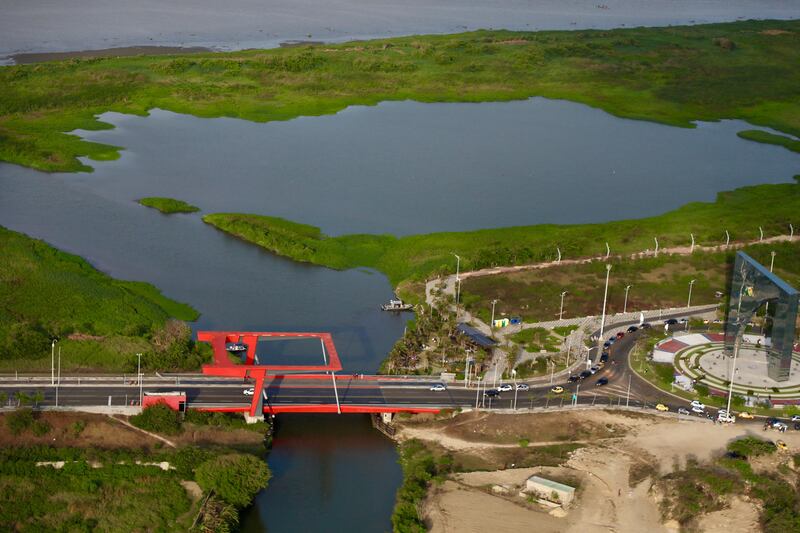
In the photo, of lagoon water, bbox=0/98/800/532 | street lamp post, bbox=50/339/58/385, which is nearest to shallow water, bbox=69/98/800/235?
lagoon water, bbox=0/98/800/532

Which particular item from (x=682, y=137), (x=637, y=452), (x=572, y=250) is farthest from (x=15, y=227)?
(x=682, y=137)

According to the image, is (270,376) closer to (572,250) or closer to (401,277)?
(401,277)

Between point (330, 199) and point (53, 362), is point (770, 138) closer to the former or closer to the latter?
point (330, 199)

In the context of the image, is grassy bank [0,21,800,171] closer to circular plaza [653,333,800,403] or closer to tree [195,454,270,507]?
tree [195,454,270,507]

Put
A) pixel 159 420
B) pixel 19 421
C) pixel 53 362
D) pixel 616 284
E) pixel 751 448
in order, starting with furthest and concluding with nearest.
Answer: pixel 616 284 → pixel 53 362 → pixel 159 420 → pixel 751 448 → pixel 19 421

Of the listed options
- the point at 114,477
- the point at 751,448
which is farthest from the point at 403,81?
the point at 114,477

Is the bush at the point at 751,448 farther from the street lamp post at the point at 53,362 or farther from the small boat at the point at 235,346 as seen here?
the street lamp post at the point at 53,362

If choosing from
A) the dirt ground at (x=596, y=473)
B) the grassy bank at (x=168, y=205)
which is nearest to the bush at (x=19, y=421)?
the dirt ground at (x=596, y=473)
